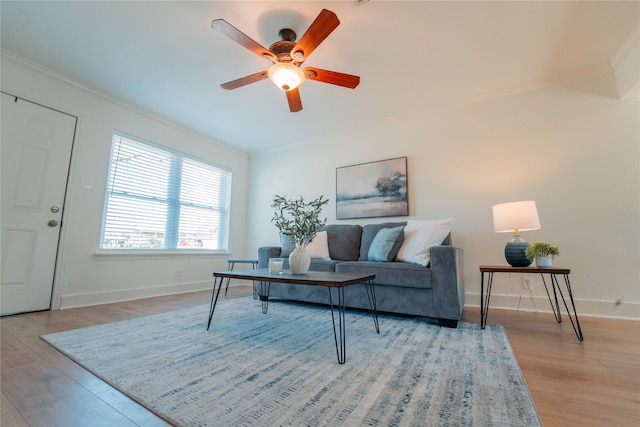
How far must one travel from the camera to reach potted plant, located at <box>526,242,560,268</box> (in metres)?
1.90

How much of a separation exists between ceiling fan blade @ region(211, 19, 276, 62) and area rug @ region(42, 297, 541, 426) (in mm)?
1937

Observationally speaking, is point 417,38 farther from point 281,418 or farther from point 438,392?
point 281,418

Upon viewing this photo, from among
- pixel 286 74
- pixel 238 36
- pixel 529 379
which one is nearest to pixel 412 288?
pixel 529 379

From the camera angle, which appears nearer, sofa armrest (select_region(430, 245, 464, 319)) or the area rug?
the area rug

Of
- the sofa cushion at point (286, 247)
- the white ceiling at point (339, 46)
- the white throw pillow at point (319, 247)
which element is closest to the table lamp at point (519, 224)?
the white ceiling at point (339, 46)

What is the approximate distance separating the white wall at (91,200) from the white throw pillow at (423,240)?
296 centimetres

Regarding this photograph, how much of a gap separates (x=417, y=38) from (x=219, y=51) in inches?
66.3

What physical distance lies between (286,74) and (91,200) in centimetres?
250

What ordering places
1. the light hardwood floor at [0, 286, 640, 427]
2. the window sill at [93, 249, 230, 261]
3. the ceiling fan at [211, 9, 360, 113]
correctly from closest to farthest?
the light hardwood floor at [0, 286, 640, 427]
the ceiling fan at [211, 9, 360, 113]
the window sill at [93, 249, 230, 261]

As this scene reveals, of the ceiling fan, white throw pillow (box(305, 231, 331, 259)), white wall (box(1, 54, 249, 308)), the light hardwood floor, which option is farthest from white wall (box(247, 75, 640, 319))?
white wall (box(1, 54, 249, 308))

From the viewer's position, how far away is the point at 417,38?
213 cm

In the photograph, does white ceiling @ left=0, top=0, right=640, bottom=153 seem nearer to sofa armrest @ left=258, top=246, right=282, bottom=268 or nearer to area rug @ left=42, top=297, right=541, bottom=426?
sofa armrest @ left=258, top=246, right=282, bottom=268

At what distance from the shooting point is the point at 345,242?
123 inches

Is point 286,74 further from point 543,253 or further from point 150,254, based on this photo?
point 150,254
